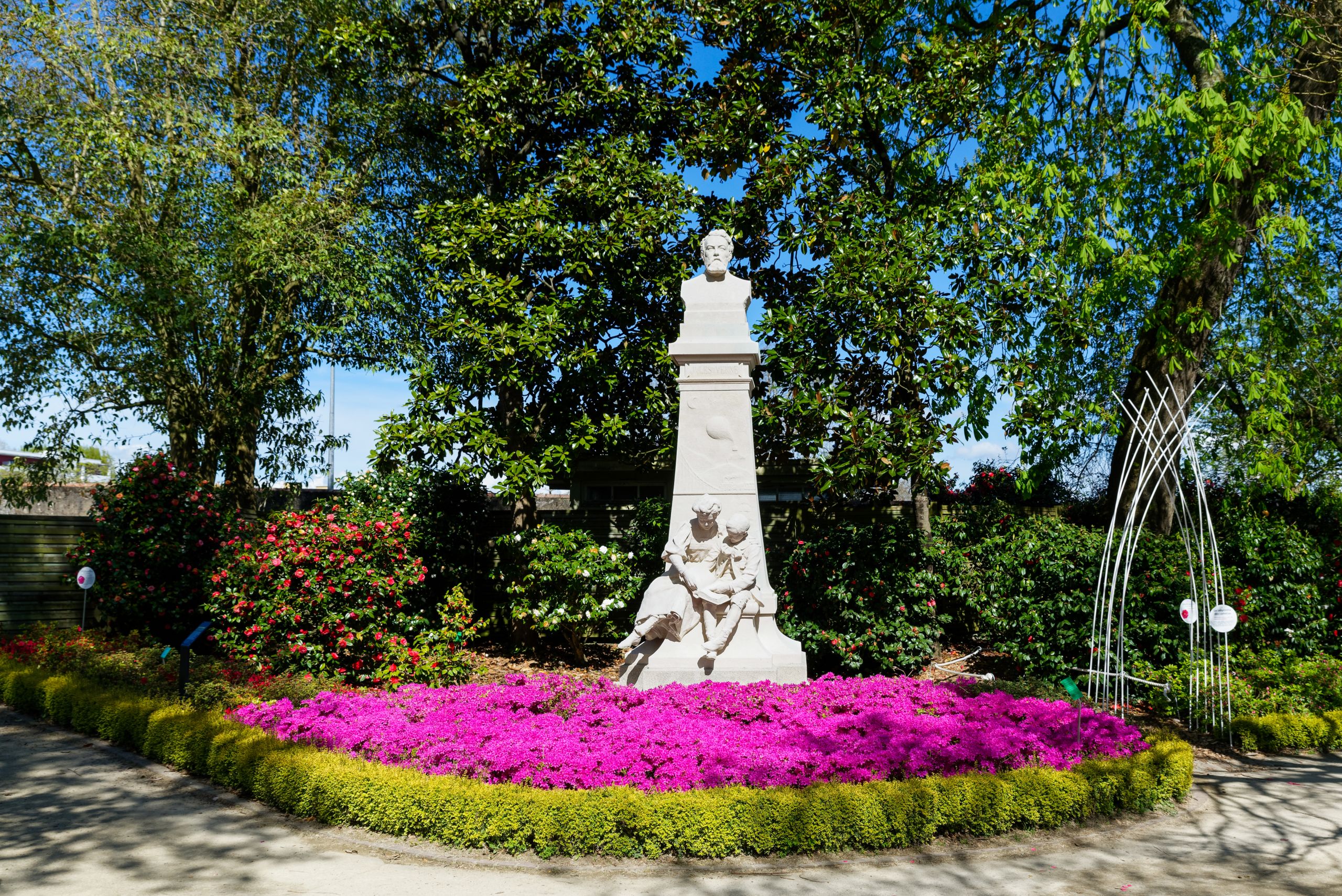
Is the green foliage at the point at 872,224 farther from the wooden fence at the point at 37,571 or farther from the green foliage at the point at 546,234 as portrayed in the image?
the wooden fence at the point at 37,571

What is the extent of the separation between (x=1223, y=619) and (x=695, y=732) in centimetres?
474

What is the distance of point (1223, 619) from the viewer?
7570 mm

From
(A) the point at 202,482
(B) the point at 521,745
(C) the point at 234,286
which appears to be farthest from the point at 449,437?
(B) the point at 521,745

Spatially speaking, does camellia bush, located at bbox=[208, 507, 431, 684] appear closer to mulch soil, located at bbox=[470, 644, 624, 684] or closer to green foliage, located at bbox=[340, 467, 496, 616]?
mulch soil, located at bbox=[470, 644, 624, 684]

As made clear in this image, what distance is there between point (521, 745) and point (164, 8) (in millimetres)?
13305

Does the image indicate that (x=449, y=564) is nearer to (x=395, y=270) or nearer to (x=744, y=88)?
(x=395, y=270)

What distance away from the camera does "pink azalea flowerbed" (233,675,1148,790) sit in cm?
587

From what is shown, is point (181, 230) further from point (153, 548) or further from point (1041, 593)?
point (1041, 593)

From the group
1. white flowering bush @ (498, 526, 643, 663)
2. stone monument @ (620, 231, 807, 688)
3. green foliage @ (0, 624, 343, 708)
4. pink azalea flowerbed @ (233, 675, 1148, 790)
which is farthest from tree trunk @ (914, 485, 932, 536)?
green foliage @ (0, 624, 343, 708)

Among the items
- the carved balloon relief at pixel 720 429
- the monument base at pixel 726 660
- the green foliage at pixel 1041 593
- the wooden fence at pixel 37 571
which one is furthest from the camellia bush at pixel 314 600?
the green foliage at pixel 1041 593

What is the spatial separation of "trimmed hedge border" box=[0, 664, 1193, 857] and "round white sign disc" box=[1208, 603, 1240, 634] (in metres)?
1.52

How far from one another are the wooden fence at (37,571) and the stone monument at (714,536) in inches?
363

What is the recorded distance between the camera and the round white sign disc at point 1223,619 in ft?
24.7

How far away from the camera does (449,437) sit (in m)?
11.3
